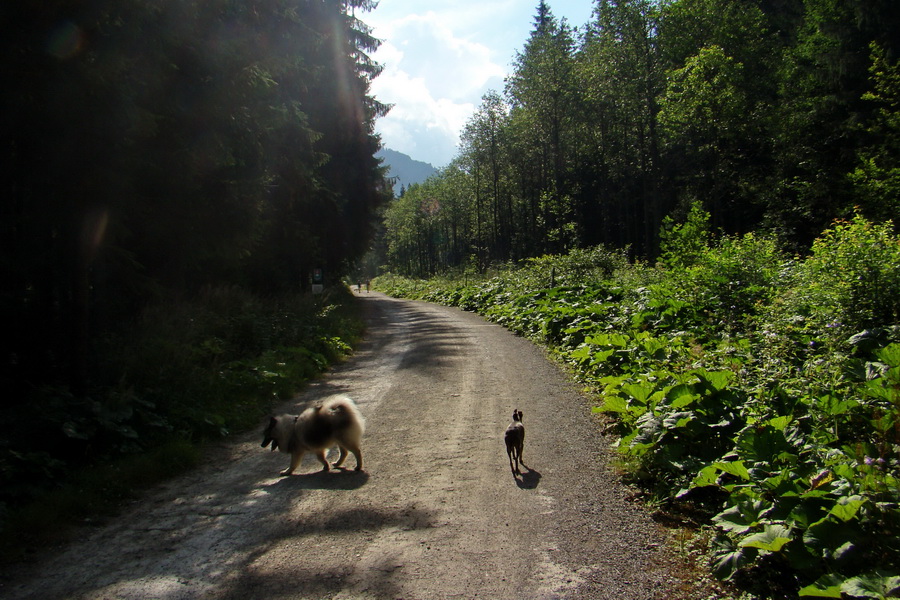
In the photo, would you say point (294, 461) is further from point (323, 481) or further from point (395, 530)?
point (395, 530)

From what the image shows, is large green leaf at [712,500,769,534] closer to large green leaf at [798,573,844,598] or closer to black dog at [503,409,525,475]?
large green leaf at [798,573,844,598]

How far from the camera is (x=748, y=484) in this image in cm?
429

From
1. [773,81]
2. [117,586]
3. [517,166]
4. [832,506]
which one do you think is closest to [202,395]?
[117,586]

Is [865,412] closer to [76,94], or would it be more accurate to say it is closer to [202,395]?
[202,395]

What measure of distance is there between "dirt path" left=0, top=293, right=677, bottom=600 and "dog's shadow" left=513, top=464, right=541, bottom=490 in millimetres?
28

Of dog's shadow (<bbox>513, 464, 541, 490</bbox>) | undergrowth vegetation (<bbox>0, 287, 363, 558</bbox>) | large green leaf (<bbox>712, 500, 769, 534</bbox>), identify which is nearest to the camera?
large green leaf (<bbox>712, 500, 769, 534</bbox>)

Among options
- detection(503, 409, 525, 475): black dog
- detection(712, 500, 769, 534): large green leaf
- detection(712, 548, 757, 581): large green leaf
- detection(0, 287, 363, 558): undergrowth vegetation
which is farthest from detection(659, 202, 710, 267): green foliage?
detection(712, 548, 757, 581): large green leaf

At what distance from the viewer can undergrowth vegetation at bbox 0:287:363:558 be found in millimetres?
5480

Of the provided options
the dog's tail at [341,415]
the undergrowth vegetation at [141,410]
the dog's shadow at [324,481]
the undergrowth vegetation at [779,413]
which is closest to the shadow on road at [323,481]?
the dog's shadow at [324,481]

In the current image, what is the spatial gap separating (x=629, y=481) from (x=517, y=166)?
45.1 metres

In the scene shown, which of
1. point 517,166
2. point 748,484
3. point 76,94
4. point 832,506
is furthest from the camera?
point 517,166

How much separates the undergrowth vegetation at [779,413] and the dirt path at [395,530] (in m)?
0.59

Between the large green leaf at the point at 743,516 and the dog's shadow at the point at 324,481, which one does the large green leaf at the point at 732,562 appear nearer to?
the large green leaf at the point at 743,516

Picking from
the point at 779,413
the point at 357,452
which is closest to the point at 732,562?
the point at 779,413
